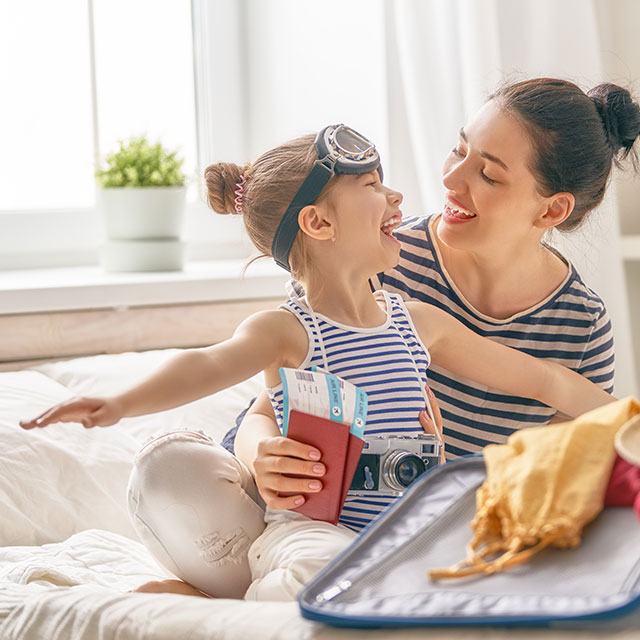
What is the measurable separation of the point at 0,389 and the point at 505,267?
0.88m

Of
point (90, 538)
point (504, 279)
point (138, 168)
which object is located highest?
point (138, 168)

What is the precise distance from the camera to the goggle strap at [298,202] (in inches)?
46.9

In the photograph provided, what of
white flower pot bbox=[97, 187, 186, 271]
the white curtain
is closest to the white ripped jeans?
the white curtain

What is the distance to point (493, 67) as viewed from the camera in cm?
194

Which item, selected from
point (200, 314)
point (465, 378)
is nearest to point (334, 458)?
point (465, 378)

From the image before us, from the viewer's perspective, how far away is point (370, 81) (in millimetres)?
2188

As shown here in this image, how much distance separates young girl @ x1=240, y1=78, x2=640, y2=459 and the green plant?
87 cm

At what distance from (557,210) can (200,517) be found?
0.75 meters

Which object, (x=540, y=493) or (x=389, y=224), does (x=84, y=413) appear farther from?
(x=389, y=224)

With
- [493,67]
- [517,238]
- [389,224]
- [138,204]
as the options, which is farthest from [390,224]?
[138,204]

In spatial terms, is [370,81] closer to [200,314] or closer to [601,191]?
[200,314]

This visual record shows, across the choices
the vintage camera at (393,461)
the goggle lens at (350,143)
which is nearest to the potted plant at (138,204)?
the goggle lens at (350,143)

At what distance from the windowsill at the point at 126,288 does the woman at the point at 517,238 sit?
598 millimetres

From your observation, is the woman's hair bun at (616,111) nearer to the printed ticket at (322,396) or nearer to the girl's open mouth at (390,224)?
the girl's open mouth at (390,224)
